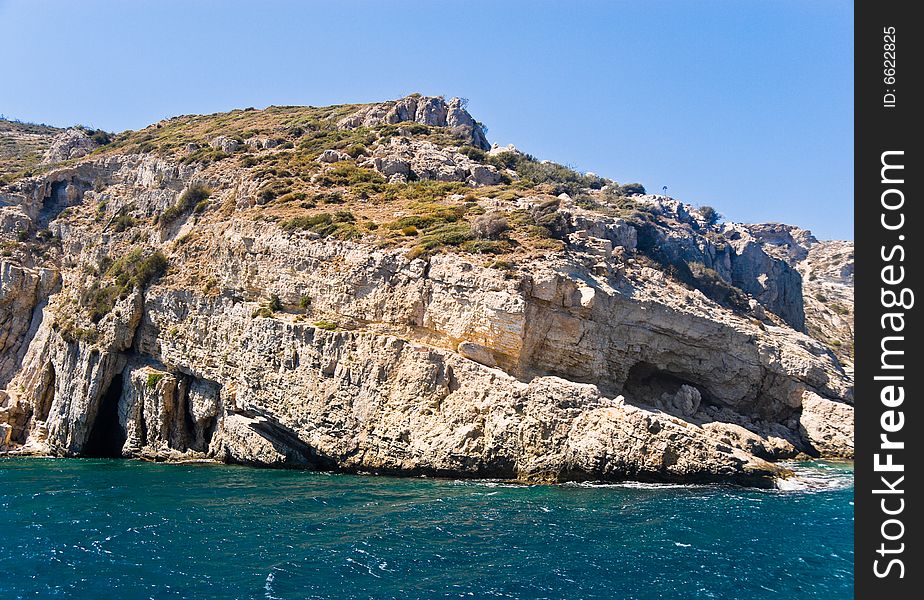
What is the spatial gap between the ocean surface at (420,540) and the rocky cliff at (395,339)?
9.50ft

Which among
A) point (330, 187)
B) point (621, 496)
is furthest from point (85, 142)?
point (621, 496)

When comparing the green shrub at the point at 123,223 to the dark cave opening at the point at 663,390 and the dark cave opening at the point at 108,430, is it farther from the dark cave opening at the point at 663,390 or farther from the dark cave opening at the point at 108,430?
the dark cave opening at the point at 663,390

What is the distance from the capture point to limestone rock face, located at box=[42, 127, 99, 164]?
6644 centimetres

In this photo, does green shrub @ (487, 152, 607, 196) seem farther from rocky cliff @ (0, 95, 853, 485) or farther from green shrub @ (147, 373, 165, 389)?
green shrub @ (147, 373, 165, 389)

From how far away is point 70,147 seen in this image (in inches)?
2675

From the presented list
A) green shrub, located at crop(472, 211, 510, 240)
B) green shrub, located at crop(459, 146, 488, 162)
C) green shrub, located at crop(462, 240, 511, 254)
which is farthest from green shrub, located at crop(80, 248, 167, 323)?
green shrub, located at crop(459, 146, 488, 162)

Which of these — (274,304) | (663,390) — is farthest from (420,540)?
(663,390)

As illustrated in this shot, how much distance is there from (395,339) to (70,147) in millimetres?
58305

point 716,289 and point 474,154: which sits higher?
point 474,154

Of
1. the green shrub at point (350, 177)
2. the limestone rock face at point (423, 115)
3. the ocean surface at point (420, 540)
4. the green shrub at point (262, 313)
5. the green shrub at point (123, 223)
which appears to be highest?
the limestone rock face at point (423, 115)

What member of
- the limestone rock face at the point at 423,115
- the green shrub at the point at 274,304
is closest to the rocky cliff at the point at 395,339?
the green shrub at the point at 274,304

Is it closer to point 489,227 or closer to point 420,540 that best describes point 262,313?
point 489,227

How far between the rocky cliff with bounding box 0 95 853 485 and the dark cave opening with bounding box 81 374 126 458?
0.18 m

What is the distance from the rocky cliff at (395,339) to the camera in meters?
28.4
